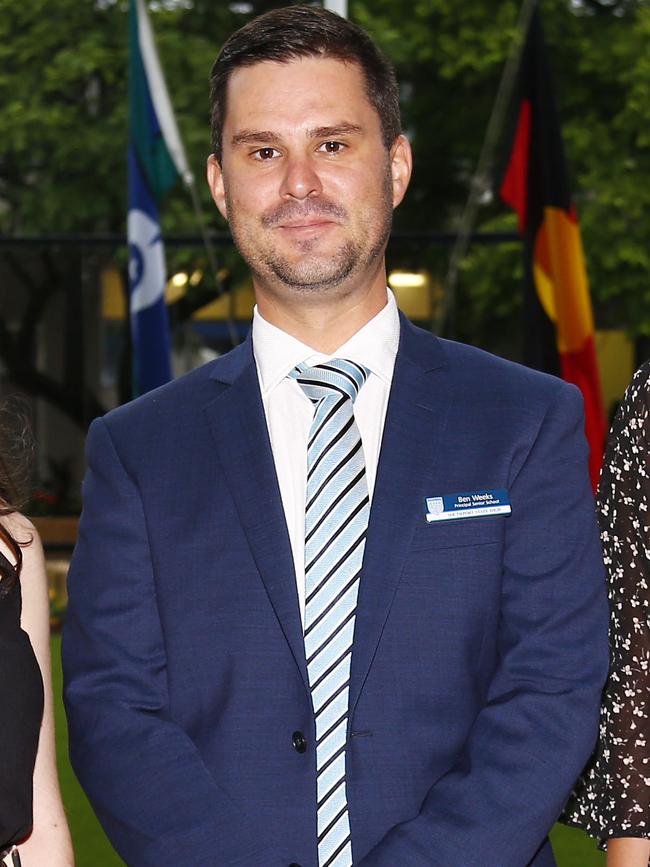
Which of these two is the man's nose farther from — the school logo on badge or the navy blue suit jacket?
the school logo on badge

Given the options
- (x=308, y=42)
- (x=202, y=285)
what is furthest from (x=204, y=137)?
(x=308, y=42)

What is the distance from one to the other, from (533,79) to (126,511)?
878 cm

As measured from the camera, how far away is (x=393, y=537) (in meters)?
2.90

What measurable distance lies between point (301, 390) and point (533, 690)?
30.3 inches

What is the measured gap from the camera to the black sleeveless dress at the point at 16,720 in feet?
9.41

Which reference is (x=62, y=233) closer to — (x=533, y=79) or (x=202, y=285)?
(x=202, y=285)

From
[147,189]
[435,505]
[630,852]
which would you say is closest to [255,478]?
[435,505]

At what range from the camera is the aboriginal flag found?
10.4 meters

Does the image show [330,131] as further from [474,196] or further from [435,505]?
[474,196]

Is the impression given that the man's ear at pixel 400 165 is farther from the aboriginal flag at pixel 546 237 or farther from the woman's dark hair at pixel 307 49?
the aboriginal flag at pixel 546 237

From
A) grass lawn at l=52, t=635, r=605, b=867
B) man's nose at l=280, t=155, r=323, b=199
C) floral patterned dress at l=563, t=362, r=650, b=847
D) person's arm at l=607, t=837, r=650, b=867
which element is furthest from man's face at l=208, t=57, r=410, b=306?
grass lawn at l=52, t=635, r=605, b=867

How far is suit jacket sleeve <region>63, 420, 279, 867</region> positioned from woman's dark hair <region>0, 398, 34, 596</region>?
0.14m

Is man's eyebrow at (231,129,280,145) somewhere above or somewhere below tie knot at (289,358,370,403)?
above

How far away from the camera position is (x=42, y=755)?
9.83 ft
